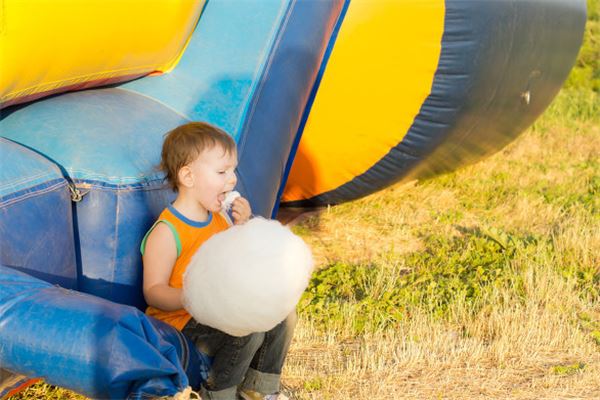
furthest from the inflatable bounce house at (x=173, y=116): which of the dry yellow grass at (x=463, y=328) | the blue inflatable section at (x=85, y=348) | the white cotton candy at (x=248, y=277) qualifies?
the dry yellow grass at (x=463, y=328)

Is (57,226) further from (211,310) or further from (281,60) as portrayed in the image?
(281,60)

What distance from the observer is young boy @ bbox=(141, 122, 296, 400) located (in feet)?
6.46

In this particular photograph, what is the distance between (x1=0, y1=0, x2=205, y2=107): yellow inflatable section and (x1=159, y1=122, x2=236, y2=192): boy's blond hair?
295mm

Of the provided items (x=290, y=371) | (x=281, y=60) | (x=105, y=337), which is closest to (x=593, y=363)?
(x=290, y=371)

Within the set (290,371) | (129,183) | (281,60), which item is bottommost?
(290,371)

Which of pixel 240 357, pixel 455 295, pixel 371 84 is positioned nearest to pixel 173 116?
pixel 240 357

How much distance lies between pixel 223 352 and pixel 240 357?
0.04 metres

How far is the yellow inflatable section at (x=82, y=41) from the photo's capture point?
5.86 ft

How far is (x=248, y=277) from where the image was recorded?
166 centimetres

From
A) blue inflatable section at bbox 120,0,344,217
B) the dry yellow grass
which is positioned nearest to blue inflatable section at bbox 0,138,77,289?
blue inflatable section at bbox 120,0,344,217

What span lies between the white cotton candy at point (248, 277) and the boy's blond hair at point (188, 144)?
315 millimetres

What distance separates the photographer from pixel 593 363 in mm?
2357

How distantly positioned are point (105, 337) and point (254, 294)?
0.33m

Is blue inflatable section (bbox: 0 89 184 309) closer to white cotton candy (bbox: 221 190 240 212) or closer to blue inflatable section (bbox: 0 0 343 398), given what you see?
blue inflatable section (bbox: 0 0 343 398)
